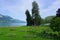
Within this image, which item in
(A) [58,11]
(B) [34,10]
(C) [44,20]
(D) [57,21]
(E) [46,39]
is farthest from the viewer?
(C) [44,20]

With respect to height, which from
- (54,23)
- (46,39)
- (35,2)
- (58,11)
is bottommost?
(46,39)

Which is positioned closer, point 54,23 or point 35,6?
point 54,23

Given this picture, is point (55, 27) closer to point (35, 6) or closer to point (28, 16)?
point (35, 6)

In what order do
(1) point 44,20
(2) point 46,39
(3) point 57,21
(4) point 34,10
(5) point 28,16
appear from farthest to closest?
1. (1) point 44,20
2. (5) point 28,16
3. (4) point 34,10
4. (3) point 57,21
5. (2) point 46,39

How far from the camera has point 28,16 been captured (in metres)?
120

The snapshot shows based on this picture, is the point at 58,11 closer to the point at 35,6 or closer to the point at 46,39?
the point at 46,39

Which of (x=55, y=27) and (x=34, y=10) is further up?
(x=34, y=10)

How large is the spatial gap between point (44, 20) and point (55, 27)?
77.6 meters

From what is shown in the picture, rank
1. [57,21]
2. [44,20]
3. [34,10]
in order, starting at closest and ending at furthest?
[57,21]
[34,10]
[44,20]

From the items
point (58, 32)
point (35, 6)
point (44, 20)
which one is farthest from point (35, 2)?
point (44, 20)

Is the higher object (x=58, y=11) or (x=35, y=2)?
(x=35, y=2)

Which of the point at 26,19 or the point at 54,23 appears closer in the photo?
the point at 54,23

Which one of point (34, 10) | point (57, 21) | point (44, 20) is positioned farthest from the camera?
point (44, 20)

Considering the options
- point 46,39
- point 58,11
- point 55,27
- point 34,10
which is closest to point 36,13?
point 34,10
